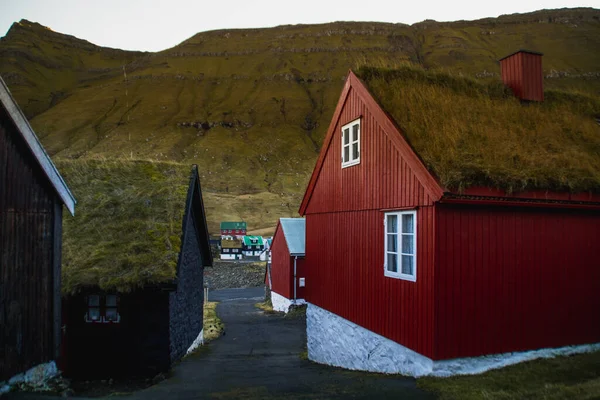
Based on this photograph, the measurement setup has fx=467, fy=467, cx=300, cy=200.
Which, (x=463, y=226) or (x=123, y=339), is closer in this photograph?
(x=463, y=226)

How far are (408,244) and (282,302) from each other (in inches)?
908

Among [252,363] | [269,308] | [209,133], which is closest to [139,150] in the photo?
[209,133]

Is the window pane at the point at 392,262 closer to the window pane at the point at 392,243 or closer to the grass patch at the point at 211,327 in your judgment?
the window pane at the point at 392,243

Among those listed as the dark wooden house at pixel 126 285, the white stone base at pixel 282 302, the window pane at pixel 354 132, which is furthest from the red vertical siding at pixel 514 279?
the white stone base at pixel 282 302

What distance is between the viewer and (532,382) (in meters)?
8.44

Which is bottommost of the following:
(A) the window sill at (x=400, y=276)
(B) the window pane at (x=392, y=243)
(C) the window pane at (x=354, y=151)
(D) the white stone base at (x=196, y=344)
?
(D) the white stone base at (x=196, y=344)

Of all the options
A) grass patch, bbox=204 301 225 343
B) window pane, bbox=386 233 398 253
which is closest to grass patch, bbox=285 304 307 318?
grass patch, bbox=204 301 225 343

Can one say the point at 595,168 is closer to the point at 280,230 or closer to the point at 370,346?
the point at 370,346

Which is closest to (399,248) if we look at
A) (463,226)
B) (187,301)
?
(463,226)

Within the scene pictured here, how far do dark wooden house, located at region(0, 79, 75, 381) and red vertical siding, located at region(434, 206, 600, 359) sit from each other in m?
8.18

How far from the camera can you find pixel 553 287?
402 inches

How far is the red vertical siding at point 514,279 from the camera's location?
930 cm

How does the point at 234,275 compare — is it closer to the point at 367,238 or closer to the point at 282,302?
the point at 282,302

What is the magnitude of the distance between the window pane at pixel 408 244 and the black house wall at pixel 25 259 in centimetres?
780
